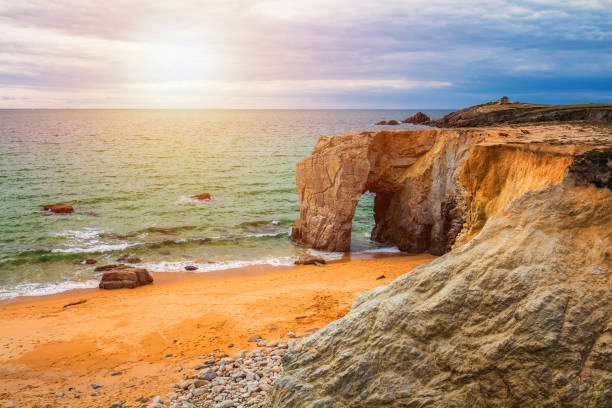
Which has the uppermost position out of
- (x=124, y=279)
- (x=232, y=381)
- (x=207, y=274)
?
(x=232, y=381)

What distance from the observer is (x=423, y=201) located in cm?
2119

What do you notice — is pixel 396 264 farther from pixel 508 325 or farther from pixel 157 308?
pixel 508 325

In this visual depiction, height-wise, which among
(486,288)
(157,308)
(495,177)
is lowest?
(157,308)

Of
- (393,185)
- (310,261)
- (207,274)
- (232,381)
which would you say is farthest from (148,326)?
(393,185)

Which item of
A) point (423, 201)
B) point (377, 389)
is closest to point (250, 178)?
point (423, 201)

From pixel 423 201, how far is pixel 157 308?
1381 centimetres

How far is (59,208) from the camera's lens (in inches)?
1204

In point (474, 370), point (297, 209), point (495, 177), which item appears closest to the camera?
point (474, 370)

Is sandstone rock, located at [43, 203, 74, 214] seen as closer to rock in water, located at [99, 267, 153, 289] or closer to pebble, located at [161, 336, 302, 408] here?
rock in water, located at [99, 267, 153, 289]

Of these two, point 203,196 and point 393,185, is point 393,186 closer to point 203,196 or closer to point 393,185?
point 393,185

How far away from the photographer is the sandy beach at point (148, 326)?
409 inches

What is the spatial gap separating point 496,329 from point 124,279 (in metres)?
16.8

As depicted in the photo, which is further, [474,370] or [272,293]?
[272,293]

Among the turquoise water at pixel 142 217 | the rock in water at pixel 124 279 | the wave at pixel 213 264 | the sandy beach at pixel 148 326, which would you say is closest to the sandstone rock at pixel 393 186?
the turquoise water at pixel 142 217
